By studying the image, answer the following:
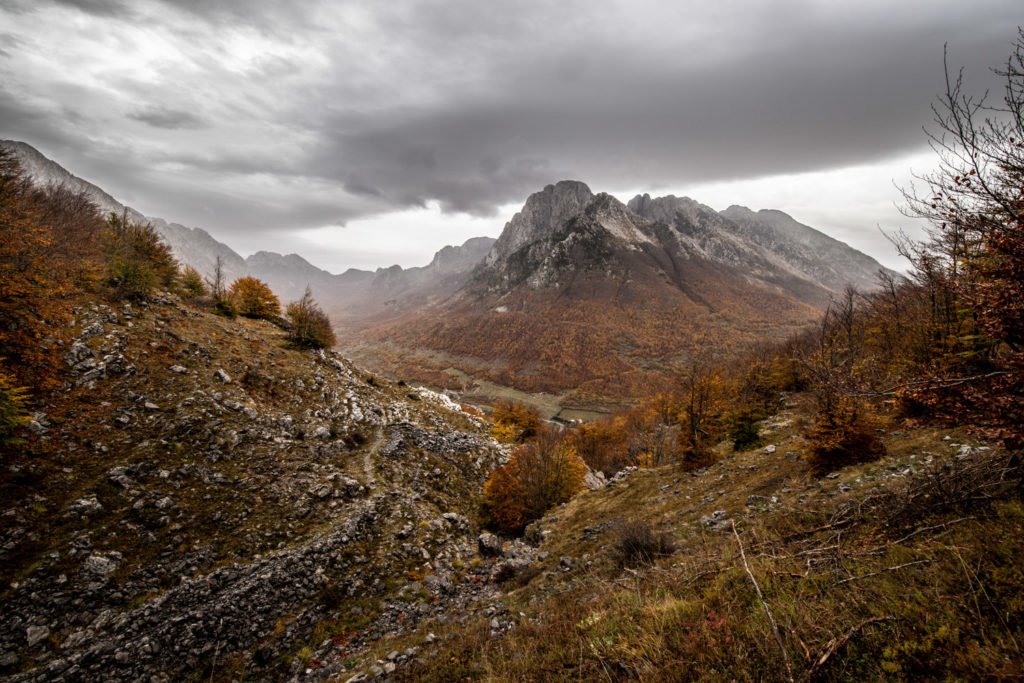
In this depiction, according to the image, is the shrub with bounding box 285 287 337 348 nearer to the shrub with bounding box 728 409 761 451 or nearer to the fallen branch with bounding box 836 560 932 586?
the shrub with bounding box 728 409 761 451

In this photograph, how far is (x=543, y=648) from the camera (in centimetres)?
598

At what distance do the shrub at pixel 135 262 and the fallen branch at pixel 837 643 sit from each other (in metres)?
26.5

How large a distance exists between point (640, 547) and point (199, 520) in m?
13.5

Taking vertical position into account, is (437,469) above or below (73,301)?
below

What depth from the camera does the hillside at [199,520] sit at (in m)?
8.54

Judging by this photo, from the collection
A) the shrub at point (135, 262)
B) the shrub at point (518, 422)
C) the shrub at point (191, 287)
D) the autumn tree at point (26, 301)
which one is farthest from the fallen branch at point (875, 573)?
the shrub at point (191, 287)

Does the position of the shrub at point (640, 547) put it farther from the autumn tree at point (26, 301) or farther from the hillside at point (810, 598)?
the autumn tree at point (26, 301)

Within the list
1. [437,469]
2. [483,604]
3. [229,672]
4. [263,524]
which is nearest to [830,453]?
[483,604]

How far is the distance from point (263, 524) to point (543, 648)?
10939 mm

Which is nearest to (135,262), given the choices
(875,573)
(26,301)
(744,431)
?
(26,301)

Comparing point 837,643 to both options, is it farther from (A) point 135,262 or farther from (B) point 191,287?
(B) point 191,287

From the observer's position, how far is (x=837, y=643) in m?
3.57

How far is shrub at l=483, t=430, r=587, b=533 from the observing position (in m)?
18.6

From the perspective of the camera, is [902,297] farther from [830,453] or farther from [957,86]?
[957,86]
